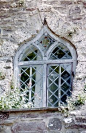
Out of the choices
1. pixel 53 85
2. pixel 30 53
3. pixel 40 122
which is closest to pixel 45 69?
pixel 53 85

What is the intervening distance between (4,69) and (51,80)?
0.78 meters

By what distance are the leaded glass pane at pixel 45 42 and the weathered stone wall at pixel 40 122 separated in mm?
1516

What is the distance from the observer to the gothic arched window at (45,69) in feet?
32.4

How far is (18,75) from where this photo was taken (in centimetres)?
1009

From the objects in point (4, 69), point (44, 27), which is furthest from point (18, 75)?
point (44, 27)

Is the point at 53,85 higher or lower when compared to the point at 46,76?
lower

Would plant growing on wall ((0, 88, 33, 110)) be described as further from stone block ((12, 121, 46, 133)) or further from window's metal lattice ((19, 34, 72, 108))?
stone block ((12, 121, 46, 133))

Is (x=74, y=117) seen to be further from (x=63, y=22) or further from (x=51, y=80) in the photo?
(x=63, y=22)

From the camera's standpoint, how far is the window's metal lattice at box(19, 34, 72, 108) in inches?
388

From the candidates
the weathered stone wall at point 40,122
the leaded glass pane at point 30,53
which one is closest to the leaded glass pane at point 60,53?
the leaded glass pane at point 30,53

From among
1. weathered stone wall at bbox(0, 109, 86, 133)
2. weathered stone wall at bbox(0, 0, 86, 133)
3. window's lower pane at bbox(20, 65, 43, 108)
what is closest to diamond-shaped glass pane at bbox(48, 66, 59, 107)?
window's lower pane at bbox(20, 65, 43, 108)

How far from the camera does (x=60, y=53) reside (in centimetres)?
1023

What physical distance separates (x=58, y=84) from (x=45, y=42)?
80 centimetres

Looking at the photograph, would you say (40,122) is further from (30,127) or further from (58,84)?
(58,84)
